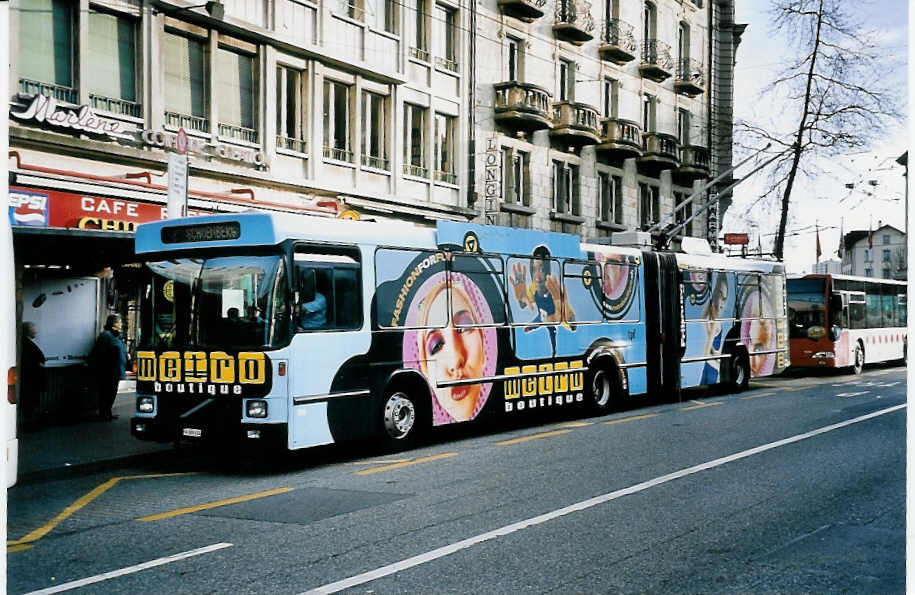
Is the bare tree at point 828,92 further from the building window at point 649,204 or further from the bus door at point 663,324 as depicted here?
the building window at point 649,204

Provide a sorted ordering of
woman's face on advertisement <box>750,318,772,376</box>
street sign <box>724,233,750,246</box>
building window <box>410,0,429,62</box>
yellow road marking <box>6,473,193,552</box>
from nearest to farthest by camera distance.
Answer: yellow road marking <box>6,473,193,552</box>
woman's face on advertisement <box>750,318,772,376</box>
street sign <box>724,233,750,246</box>
building window <box>410,0,429,62</box>

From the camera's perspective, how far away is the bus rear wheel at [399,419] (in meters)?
12.1

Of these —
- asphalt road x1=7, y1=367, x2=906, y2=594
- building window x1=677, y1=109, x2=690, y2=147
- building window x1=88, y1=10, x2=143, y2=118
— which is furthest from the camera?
building window x1=677, y1=109, x2=690, y2=147

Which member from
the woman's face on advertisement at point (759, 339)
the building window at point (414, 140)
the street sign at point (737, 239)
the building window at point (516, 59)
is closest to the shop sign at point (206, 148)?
the building window at point (414, 140)

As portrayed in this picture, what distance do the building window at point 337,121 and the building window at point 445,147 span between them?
3505mm

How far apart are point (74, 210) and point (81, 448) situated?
5.37 m

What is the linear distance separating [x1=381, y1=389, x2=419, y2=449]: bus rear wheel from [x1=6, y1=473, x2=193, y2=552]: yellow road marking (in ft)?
8.06

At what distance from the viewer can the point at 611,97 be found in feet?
99.1

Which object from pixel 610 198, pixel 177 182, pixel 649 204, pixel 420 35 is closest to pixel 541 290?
pixel 177 182

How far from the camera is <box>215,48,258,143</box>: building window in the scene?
19406mm

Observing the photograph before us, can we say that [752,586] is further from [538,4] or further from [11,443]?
[538,4]

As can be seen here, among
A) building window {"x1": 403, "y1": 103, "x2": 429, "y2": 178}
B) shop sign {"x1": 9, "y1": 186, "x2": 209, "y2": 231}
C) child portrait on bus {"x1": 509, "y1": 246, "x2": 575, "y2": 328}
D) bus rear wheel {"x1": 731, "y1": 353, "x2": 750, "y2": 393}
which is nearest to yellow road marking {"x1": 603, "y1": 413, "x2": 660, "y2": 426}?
child portrait on bus {"x1": 509, "y1": 246, "x2": 575, "y2": 328}

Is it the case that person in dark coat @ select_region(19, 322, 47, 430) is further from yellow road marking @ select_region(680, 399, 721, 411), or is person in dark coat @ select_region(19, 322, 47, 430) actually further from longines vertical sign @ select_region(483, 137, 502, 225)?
longines vertical sign @ select_region(483, 137, 502, 225)

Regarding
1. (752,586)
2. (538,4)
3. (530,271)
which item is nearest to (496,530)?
(752,586)
